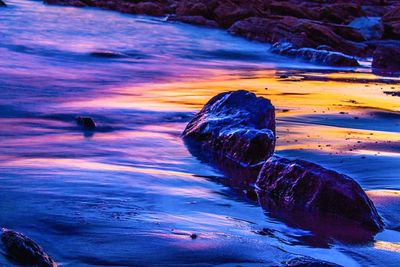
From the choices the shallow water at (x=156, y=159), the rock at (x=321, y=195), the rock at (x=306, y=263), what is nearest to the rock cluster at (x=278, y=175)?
the rock at (x=321, y=195)

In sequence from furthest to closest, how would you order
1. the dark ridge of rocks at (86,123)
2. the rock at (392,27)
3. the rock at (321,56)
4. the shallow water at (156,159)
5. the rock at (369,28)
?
the rock at (392,27), the rock at (369,28), the rock at (321,56), the dark ridge of rocks at (86,123), the shallow water at (156,159)

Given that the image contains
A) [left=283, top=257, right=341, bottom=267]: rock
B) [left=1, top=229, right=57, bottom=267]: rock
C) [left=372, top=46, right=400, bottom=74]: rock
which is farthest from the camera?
[left=372, top=46, right=400, bottom=74]: rock

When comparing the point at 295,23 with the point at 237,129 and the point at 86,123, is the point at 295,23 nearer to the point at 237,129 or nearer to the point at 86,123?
the point at 86,123

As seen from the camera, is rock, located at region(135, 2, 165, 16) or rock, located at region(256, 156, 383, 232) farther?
Result: rock, located at region(135, 2, 165, 16)

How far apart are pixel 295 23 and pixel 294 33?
1.31 metres

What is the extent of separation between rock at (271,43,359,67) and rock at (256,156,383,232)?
1161 cm

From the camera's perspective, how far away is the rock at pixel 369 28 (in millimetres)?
23219

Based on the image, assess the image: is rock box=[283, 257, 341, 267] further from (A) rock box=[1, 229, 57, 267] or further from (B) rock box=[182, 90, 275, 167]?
(B) rock box=[182, 90, 275, 167]

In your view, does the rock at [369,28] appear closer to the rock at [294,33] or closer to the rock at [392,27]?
the rock at [392,27]

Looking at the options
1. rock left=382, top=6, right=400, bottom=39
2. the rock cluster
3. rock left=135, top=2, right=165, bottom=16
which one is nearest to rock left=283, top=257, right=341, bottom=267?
the rock cluster

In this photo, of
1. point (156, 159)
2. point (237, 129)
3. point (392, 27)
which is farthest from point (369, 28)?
point (156, 159)

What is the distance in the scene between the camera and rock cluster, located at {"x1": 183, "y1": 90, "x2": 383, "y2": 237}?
4.26m

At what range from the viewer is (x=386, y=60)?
15.7 meters

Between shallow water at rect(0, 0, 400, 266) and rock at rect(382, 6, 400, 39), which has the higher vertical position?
rock at rect(382, 6, 400, 39)
